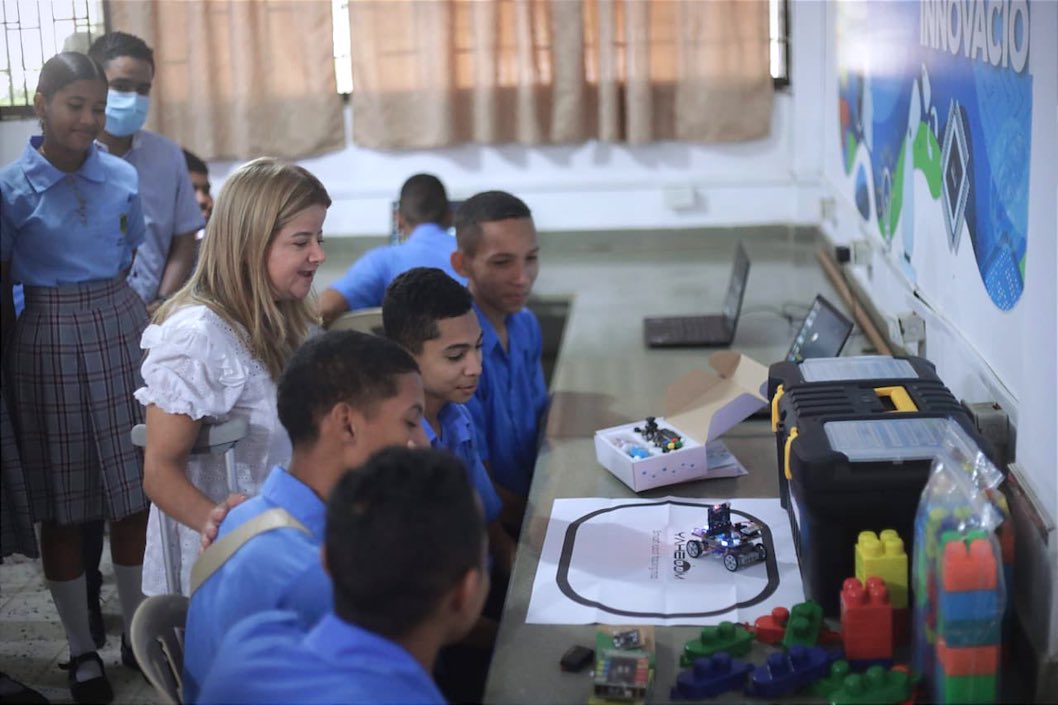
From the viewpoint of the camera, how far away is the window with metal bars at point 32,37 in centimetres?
269

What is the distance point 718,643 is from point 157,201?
7.59 ft

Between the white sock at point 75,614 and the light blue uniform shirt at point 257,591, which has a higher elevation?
the light blue uniform shirt at point 257,591

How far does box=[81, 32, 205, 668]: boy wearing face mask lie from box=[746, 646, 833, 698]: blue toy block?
2.22 m

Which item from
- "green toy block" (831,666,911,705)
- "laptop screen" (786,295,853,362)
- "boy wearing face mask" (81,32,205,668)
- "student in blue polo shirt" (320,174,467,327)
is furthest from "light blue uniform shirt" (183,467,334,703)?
"boy wearing face mask" (81,32,205,668)

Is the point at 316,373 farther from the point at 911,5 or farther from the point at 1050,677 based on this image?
the point at 911,5

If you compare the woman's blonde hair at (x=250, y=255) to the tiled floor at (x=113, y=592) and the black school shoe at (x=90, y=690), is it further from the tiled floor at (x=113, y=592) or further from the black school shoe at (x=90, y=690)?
the black school shoe at (x=90, y=690)

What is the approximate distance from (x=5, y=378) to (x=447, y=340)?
3.62 ft

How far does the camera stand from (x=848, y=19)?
3316mm

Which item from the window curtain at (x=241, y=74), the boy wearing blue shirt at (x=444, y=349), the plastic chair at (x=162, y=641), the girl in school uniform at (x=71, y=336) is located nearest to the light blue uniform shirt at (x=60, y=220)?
the girl in school uniform at (x=71, y=336)

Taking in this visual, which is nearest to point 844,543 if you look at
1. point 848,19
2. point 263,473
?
point 263,473

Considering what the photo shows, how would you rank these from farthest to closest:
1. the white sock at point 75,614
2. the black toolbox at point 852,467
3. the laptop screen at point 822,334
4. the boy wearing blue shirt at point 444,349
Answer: the white sock at point 75,614
the laptop screen at point 822,334
the boy wearing blue shirt at point 444,349
the black toolbox at point 852,467

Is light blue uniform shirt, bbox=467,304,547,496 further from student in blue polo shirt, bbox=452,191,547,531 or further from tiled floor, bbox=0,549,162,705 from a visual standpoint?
tiled floor, bbox=0,549,162,705

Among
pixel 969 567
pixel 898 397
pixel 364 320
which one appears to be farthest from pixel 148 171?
pixel 969 567

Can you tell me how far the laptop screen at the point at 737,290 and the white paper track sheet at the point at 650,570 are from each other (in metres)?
1.05
